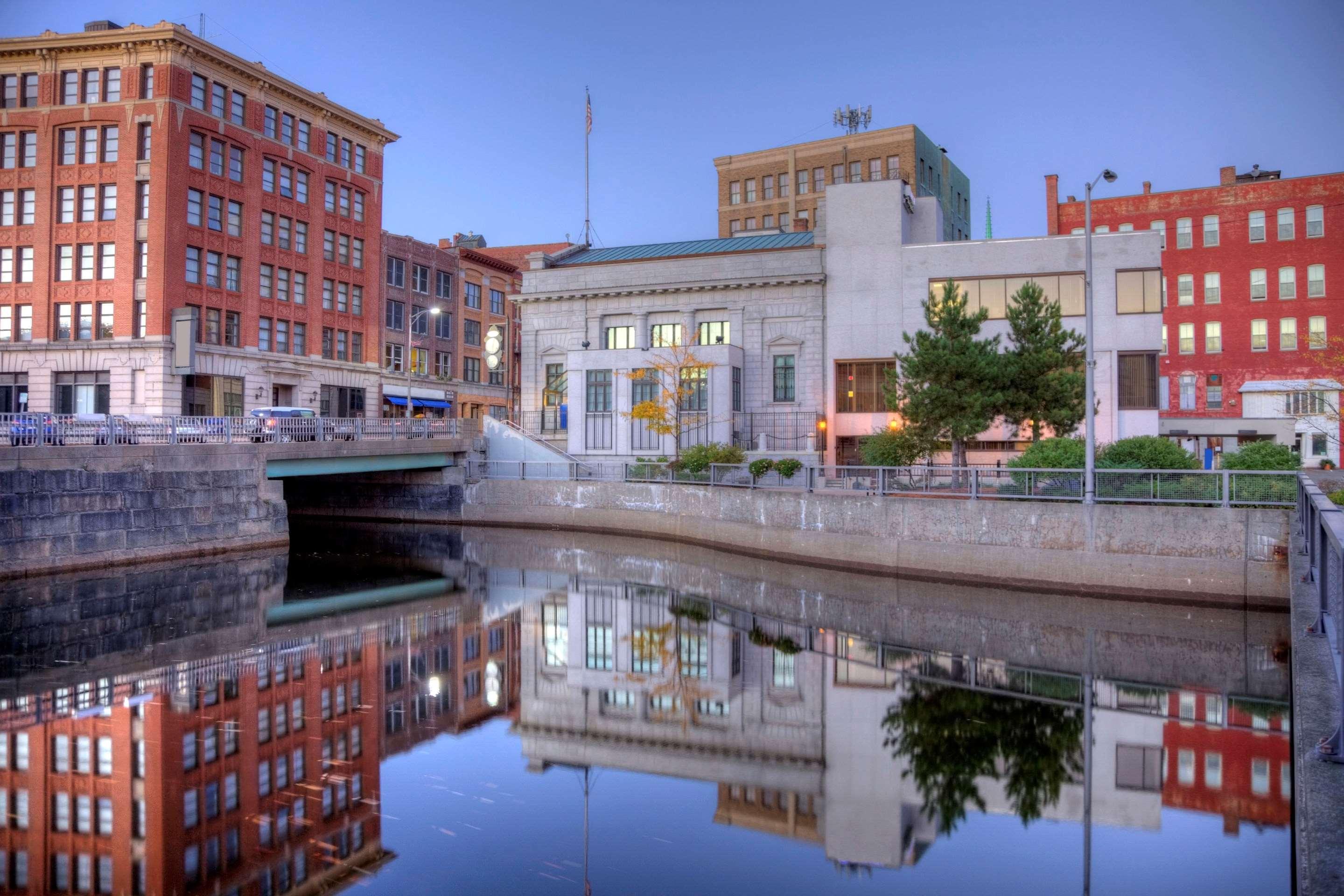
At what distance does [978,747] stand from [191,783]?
9.68 m

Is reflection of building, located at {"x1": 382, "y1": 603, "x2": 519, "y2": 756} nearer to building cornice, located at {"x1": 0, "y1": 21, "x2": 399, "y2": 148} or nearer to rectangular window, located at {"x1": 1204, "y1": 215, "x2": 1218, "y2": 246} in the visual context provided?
building cornice, located at {"x1": 0, "y1": 21, "x2": 399, "y2": 148}

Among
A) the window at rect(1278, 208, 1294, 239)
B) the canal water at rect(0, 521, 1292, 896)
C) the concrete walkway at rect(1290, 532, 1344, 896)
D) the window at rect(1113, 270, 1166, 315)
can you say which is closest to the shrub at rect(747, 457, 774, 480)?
the canal water at rect(0, 521, 1292, 896)

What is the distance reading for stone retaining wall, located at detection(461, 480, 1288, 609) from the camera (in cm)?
2212

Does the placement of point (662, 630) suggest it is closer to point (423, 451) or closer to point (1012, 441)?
point (423, 451)

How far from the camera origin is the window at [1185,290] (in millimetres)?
63406

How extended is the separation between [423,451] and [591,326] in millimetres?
14360

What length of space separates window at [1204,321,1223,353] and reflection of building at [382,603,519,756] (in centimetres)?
5476

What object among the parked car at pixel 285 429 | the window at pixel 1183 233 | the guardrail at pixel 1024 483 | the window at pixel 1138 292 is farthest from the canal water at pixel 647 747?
the window at pixel 1183 233

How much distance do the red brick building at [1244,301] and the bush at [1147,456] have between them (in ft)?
118

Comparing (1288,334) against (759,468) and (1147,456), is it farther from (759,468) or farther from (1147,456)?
(1147,456)

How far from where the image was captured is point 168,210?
173ft

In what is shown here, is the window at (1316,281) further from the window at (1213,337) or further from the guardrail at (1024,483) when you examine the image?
the guardrail at (1024,483)

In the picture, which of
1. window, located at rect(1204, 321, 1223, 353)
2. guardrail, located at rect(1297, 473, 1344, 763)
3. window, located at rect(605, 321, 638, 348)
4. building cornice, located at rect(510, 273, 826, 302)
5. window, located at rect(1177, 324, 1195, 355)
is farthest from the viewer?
window, located at rect(1177, 324, 1195, 355)

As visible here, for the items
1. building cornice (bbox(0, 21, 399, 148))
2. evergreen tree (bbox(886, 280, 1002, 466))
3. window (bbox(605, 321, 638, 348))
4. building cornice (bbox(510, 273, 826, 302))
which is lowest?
evergreen tree (bbox(886, 280, 1002, 466))
